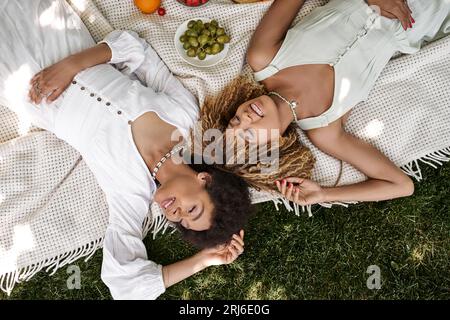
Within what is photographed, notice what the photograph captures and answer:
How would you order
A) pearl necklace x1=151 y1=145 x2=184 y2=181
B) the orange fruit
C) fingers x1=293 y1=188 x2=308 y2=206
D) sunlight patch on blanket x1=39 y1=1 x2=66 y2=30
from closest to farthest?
pearl necklace x1=151 y1=145 x2=184 y2=181 < sunlight patch on blanket x1=39 y1=1 x2=66 y2=30 < fingers x1=293 y1=188 x2=308 y2=206 < the orange fruit

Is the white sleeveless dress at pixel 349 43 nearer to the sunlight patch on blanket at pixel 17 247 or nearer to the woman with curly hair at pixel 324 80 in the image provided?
the woman with curly hair at pixel 324 80

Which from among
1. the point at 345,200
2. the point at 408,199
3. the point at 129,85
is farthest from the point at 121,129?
the point at 408,199

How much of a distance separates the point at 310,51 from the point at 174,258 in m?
1.52

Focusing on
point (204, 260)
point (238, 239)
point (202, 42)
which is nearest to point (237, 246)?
point (238, 239)

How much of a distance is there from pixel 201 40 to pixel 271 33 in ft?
1.40

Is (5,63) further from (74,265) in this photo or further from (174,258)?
(174,258)

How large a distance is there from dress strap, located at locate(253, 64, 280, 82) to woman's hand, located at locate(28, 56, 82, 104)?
1.03 m

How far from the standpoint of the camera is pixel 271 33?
2816mm

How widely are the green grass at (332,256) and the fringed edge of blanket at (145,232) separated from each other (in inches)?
2.4

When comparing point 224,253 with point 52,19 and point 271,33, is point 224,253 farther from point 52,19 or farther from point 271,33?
point 52,19

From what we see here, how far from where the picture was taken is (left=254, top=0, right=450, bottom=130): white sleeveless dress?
273cm

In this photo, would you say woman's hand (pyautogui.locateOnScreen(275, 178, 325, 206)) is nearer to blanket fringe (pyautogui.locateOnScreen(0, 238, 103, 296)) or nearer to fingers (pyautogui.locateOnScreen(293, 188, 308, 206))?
fingers (pyautogui.locateOnScreen(293, 188, 308, 206))

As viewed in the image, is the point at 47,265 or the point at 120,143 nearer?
the point at 120,143

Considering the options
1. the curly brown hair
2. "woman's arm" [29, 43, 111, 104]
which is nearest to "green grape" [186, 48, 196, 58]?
the curly brown hair
